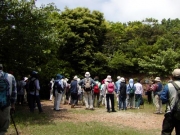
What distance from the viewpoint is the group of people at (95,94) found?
6598mm

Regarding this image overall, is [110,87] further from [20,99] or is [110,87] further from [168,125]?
[168,125]

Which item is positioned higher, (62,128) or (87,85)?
(87,85)

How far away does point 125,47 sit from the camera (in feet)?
136

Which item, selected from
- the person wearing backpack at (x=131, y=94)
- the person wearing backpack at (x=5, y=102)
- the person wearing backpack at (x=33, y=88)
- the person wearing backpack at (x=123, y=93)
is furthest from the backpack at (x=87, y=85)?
the person wearing backpack at (x=5, y=102)

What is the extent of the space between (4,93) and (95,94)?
1126 centimetres

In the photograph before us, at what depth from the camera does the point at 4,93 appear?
6.60 m

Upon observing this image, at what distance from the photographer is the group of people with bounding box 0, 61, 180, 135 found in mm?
6598

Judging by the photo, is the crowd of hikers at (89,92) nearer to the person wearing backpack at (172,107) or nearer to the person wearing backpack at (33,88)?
the person wearing backpack at (33,88)

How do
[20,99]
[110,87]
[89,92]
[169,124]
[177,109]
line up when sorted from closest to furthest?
1. [177,109]
2. [169,124]
3. [110,87]
4. [89,92]
5. [20,99]

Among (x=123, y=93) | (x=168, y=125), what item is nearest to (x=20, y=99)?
(x=123, y=93)

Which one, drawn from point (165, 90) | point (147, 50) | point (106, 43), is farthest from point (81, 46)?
point (165, 90)

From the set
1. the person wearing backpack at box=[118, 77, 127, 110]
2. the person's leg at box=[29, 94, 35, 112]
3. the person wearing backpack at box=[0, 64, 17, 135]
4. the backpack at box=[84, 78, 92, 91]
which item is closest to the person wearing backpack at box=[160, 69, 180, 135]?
the person wearing backpack at box=[0, 64, 17, 135]

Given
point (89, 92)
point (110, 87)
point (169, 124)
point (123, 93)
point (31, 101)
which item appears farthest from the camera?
point (123, 93)

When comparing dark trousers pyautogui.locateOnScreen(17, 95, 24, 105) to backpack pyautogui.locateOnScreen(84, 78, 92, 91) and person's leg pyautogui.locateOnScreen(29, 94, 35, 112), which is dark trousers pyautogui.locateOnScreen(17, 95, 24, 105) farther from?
backpack pyautogui.locateOnScreen(84, 78, 92, 91)
